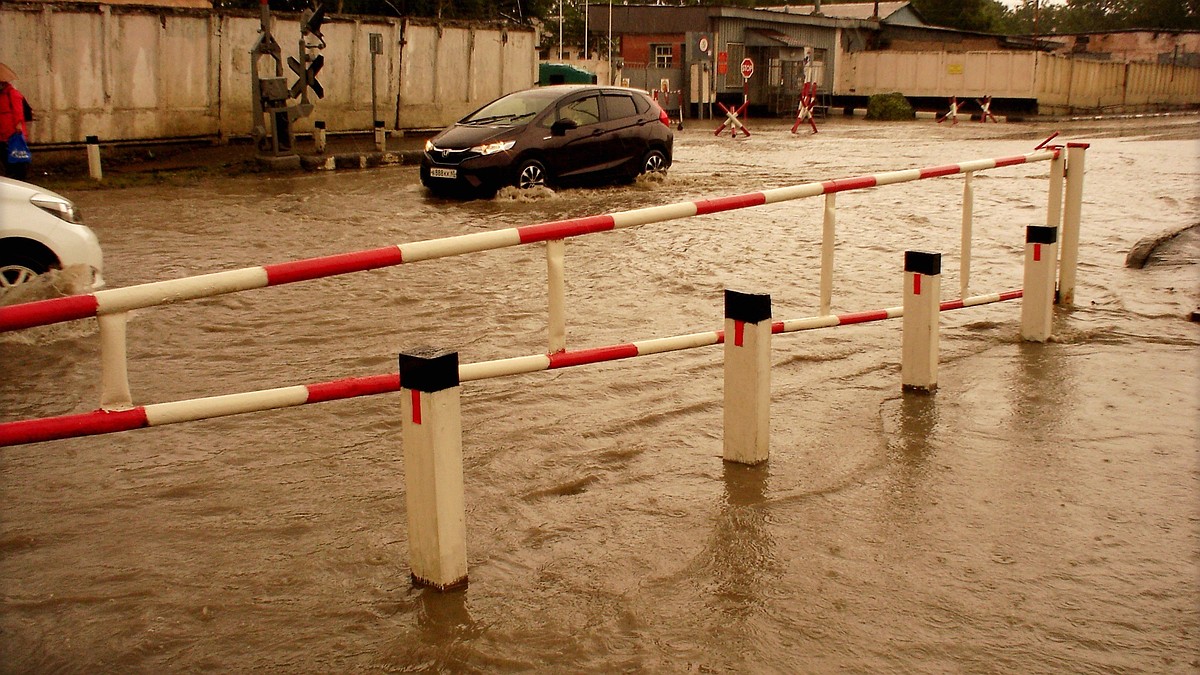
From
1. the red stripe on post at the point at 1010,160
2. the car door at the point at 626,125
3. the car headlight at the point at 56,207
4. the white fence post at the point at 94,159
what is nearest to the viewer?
the red stripe on post at the point at 1010,160

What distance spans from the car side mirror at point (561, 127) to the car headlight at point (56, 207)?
8.66m

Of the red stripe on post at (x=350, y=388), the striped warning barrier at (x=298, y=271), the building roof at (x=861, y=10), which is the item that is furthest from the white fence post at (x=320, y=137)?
the building roof at (x=861, y=10)

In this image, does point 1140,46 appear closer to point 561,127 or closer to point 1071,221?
point 561,127

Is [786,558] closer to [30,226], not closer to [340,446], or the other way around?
[340,446]

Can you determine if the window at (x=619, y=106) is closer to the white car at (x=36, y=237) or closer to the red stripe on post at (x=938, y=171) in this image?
the white car at (x=36, y=237)

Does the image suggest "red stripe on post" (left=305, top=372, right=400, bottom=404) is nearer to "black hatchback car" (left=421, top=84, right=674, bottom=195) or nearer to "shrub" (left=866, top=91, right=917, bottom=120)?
"black hatchback car" (left=421, top=84, right=674, bottom=195)

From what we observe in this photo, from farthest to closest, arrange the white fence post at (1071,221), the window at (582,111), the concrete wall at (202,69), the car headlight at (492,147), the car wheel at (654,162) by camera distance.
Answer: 1. the concrete wall at (202,69)
2. the car wheel at (654,162)
3. the window at (582,111)
4. the car headlight at (492,147)
5. the white fence post at (1071,221)

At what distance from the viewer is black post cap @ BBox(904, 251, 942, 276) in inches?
237

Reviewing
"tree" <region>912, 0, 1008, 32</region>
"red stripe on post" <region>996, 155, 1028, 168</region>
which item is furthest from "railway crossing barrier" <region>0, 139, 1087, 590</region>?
"tree" <region>912, 0, 1008, 32</region>

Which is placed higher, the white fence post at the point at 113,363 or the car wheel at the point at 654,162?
the car wheel at the point at 654,162

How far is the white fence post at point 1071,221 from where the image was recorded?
8.22m

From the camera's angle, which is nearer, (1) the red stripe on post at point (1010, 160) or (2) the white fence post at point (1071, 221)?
(1) the red stripe on post at point (1010, 160)

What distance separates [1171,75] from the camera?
57469 millimetres

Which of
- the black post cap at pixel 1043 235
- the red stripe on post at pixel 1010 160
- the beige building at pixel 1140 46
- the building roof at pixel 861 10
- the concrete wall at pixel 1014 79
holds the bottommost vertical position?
the black post cap at pixel 1043 235
